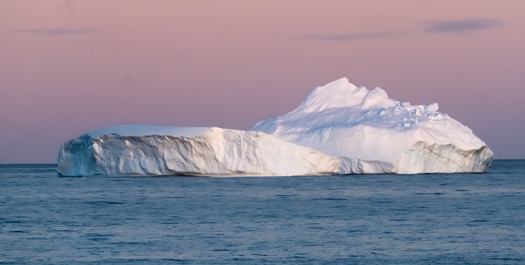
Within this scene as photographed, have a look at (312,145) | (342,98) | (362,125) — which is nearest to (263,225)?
(362,125)

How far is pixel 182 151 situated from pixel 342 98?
42.7ft

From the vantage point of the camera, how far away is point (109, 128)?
41.8 meters

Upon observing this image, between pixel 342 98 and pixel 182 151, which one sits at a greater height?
pixel 342 98

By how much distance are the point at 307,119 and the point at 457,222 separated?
2536 centimetres

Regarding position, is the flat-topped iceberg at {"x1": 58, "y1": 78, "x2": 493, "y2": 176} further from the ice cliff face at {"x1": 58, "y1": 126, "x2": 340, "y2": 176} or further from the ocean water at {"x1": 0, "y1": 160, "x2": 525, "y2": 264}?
the ocean water at {"x1": 0, "y1": 160, "x2": 525, "y2": 264}

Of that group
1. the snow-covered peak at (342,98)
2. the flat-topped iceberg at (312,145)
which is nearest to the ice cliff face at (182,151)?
the flat-topped iceberg at (312,145)

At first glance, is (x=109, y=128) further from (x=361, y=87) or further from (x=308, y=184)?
(x=361, y=87)

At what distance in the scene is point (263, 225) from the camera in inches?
986

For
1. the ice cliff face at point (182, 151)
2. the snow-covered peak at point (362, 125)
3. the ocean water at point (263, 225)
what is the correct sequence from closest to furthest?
1. the ocean water at point (263, 225)
2. the ice cliff face at point (182, 151)
3. the snow-covered peak at point (362, 125)

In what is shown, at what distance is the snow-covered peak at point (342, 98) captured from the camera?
51.2 meters

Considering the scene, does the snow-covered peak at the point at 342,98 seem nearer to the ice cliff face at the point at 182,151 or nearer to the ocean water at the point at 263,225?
the ice cliff face at the point at 182,151

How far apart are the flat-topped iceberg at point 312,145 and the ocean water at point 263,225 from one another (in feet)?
4.02

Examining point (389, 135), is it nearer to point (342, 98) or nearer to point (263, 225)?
point (342, 98)

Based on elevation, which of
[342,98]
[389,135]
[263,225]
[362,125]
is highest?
[342,98]
